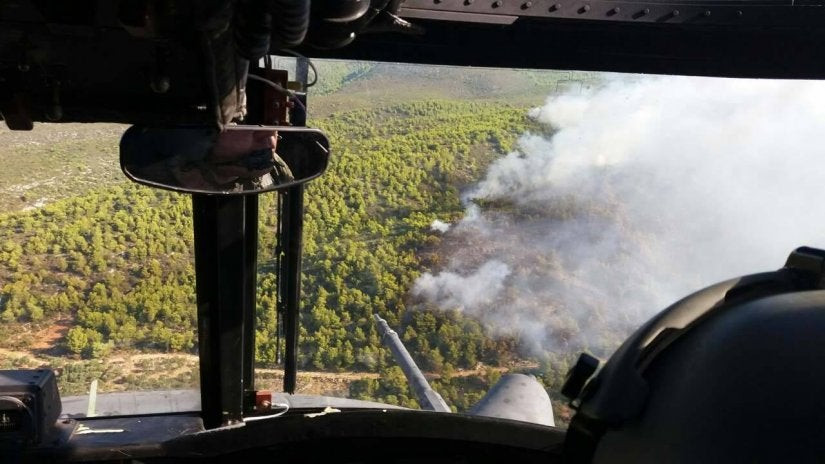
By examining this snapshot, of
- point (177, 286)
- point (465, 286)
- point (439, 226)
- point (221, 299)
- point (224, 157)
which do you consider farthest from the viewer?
point (439, 226)

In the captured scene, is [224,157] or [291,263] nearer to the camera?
[224,157]

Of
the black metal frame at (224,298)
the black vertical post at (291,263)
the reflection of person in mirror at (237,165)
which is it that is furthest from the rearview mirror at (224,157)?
the black metal frame at (224,298)

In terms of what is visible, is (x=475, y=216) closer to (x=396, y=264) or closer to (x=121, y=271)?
(x=396, y=264)

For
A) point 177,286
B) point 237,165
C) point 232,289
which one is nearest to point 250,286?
point 232,289

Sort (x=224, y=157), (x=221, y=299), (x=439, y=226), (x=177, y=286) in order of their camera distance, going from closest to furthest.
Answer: (x=224, y=157)
(x=221, y=299)
(x=177, y=286)
(x=439, y=226)

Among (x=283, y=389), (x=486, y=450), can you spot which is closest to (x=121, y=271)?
(x=283, y=389)

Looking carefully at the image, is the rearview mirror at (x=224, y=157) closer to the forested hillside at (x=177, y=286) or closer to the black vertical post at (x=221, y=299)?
the black vertical post at (x=221, y=299)

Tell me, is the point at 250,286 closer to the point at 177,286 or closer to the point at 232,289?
the point at 232,289
